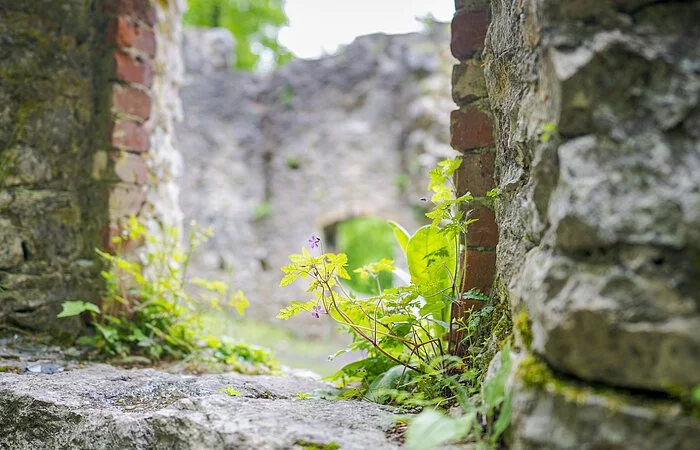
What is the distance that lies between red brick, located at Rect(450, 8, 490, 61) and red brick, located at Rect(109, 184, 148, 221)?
1648mm

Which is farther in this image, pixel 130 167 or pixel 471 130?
pixel 130 167

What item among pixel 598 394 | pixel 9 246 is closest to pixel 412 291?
pixel 598 394

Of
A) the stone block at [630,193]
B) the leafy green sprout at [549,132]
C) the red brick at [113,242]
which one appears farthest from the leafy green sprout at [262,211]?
the stone block at [630,193]

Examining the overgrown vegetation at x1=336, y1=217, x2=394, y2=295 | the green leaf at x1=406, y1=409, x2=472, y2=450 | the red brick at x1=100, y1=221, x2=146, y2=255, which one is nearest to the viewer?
the green leaf at x1=406, y1=409, x2=472, y2=450

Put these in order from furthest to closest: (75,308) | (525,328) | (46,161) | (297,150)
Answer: (297,150) < (46,161) < (75,308) < (525,328)

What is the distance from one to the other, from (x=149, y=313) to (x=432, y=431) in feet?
6.48

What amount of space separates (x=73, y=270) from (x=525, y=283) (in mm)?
2182

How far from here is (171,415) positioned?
141 centimetres

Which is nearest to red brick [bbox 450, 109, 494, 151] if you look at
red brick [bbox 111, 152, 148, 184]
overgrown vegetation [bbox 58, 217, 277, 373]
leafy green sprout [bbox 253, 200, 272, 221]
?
overgrown vegetation [bbox 58, 217, 277, 373]

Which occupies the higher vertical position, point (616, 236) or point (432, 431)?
point (616, 236)

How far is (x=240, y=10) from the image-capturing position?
40.9ft

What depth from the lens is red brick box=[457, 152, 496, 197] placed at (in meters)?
1.83

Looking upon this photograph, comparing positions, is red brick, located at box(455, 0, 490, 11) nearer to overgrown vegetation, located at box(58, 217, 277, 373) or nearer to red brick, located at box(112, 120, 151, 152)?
overgrown vegetation, located at box(58, 217, 277, 373)

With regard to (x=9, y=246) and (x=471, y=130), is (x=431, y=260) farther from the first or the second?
(x=9, y=246)
